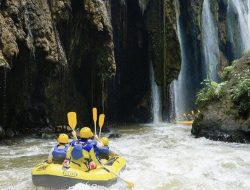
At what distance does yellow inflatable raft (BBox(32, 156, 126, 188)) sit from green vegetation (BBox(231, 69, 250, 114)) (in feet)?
24.8

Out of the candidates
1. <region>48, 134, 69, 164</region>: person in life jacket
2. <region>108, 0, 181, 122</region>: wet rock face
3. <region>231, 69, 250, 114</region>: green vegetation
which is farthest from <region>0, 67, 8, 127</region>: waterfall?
<region>108, 0, 181, 122</region>: wet rock face

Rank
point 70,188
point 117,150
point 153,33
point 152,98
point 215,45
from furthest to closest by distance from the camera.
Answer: point 215,45
point 152,98
point 153,33
point 117,150
point 70,188

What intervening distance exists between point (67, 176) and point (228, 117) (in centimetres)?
831

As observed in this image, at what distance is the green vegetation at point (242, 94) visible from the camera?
15227 millimetres

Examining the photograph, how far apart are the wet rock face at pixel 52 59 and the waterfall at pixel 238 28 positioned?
2027 centimetres

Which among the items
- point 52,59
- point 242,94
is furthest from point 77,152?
point 52,59

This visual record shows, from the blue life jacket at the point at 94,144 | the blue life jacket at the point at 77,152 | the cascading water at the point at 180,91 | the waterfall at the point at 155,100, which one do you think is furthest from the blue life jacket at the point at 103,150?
the cascading water at the point at 180,91

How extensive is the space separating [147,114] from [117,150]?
12638mm

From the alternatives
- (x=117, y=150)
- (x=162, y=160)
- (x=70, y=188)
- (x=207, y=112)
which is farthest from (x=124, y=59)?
(x=70, y=188)

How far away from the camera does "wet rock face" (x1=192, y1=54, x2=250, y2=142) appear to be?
1504cm

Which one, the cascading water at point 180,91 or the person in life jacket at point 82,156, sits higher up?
the cascading water at point 180,91

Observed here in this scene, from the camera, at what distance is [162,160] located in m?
12.1

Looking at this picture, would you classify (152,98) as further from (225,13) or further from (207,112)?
(225,13)

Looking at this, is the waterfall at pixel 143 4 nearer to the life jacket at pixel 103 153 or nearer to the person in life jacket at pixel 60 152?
the life jacket at pixel 103 153
